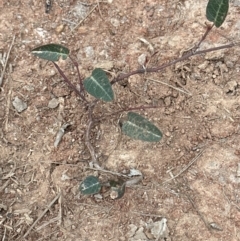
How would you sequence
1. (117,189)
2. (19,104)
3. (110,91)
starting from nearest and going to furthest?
(110,91)
(117,189)
(19,104)

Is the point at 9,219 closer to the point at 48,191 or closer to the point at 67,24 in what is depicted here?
the point at 48,191

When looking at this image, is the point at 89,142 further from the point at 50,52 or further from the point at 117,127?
the point at 50,52

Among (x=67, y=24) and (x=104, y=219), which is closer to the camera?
(x=104, y=219)

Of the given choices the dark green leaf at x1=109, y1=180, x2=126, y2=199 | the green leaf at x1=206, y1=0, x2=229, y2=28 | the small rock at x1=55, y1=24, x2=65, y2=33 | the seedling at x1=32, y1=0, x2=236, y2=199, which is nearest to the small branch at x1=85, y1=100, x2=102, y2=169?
the seedling at x1=32, y1=0, x2=236, y2=199

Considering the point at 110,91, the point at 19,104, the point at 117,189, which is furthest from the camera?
the point at 19,104

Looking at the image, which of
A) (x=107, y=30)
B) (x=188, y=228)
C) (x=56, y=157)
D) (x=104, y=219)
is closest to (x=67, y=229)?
(x=104, y=219)

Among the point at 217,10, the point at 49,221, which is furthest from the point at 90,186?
the point at 217,10
